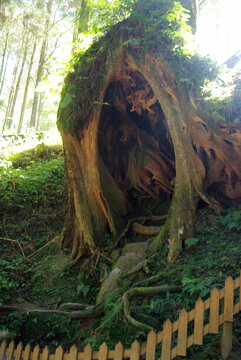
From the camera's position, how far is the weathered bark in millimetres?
6195

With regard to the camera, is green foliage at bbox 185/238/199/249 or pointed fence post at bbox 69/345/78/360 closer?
pointed fence post at bbox 69/345/78/360

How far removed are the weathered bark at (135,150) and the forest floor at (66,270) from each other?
43 centimetres

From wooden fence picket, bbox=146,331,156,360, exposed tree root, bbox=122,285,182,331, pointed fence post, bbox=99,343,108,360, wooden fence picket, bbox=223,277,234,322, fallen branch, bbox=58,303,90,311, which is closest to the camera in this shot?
wooden fence picket, bbox=223,277,234,322

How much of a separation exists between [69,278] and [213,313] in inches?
197

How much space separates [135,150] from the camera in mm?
8984

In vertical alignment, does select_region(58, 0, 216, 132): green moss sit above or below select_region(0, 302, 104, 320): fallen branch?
above

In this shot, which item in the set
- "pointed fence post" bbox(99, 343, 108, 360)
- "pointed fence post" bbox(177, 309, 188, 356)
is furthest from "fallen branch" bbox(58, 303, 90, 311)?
"pointed fence post" bbox(177, 309, 188, 356)

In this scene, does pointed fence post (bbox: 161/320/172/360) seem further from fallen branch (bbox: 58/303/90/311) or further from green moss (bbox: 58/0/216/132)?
green moss (bbox: 58/0/216/132)

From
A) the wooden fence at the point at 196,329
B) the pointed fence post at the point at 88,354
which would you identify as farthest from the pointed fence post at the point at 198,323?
the pointed fence post at the point at 88,354

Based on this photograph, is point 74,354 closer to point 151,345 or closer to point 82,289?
point 151,345

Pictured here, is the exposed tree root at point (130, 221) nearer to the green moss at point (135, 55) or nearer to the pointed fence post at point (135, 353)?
the green moss at point (135, 55)

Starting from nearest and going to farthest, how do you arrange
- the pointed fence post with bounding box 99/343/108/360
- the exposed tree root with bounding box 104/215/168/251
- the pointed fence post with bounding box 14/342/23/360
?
the pointed fence post with bounding box 99/343/108/360 → the pointed fence post with bounding box 14/342/23/360 → the exposed tree root with bounding box 104/215/168/251

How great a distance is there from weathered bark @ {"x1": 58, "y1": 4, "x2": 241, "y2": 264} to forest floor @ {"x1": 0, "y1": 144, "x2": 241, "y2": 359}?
43cm

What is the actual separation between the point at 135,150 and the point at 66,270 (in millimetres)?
4047
